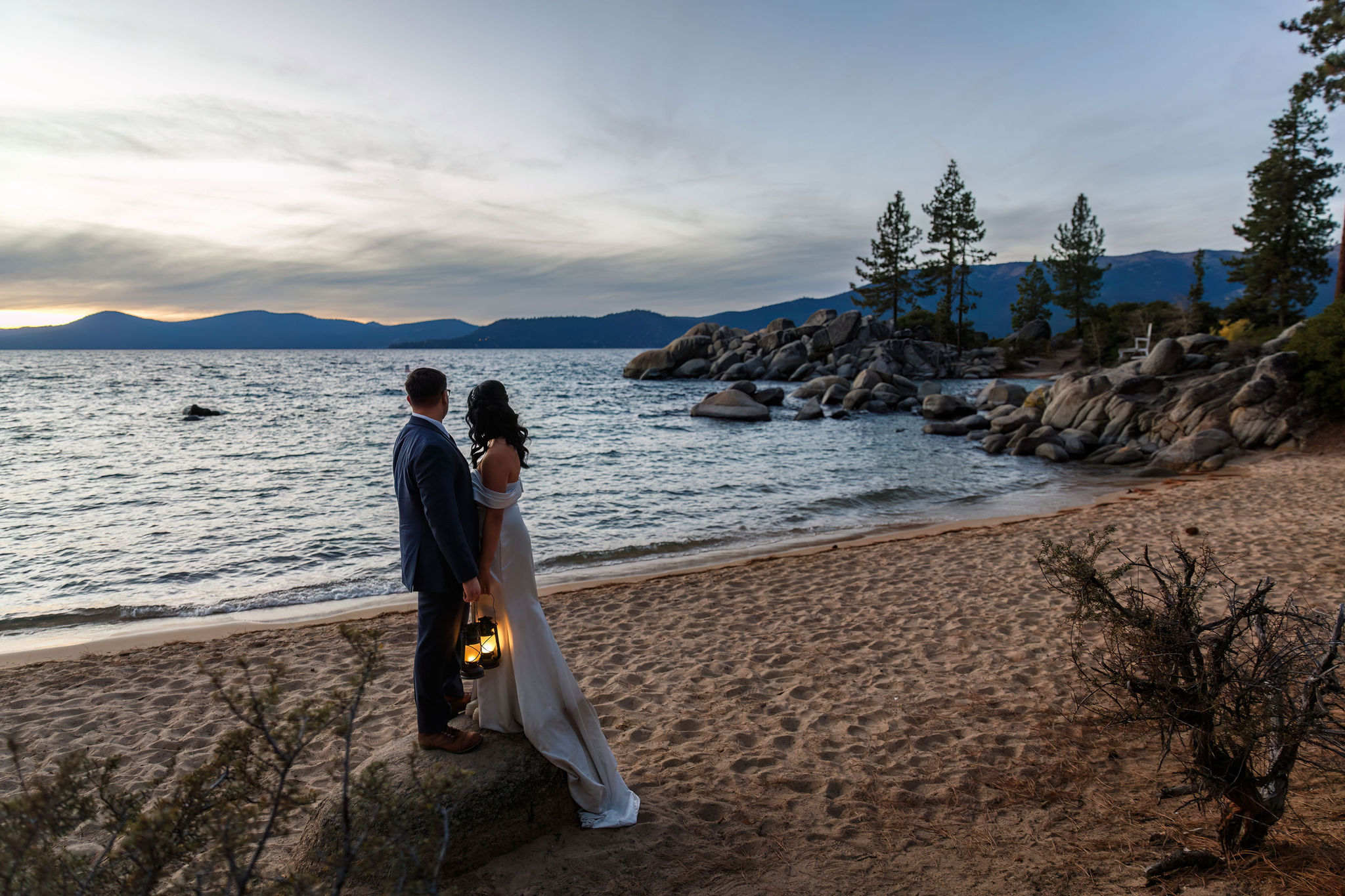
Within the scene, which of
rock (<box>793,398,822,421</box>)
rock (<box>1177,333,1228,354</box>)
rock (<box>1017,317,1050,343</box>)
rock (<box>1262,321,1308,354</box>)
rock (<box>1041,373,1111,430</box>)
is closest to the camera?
rock (<box>1262,321,1308,354</box>)

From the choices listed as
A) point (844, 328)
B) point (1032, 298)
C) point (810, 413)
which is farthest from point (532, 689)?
point (1032, 298)

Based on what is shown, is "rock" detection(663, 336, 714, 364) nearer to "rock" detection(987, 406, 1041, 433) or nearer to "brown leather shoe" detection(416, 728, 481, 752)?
"rock" detection(987, 406, 1041, 433)

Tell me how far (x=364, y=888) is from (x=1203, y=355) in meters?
30.3

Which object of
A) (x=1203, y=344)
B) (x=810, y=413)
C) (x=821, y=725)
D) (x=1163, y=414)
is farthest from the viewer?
(x=810, y=413)

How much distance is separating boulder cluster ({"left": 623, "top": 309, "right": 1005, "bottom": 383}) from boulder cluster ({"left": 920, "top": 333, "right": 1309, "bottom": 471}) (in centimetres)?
2466

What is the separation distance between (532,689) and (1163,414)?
23664mm

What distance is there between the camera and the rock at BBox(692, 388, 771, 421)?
3336 centimetres

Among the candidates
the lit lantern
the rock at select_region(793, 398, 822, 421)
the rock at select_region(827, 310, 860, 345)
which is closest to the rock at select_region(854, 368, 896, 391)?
the rock at select_region(793, 398, 822, 421)

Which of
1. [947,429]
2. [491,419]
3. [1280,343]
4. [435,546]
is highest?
[1280,343]

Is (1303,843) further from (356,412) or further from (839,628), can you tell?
(356,412)

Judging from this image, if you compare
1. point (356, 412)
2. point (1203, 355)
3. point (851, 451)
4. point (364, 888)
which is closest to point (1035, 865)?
point (364, 888)

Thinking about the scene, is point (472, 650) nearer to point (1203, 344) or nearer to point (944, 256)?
point (1203, 344)

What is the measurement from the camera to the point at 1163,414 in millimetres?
20969

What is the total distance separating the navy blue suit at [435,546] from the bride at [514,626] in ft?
0.43
